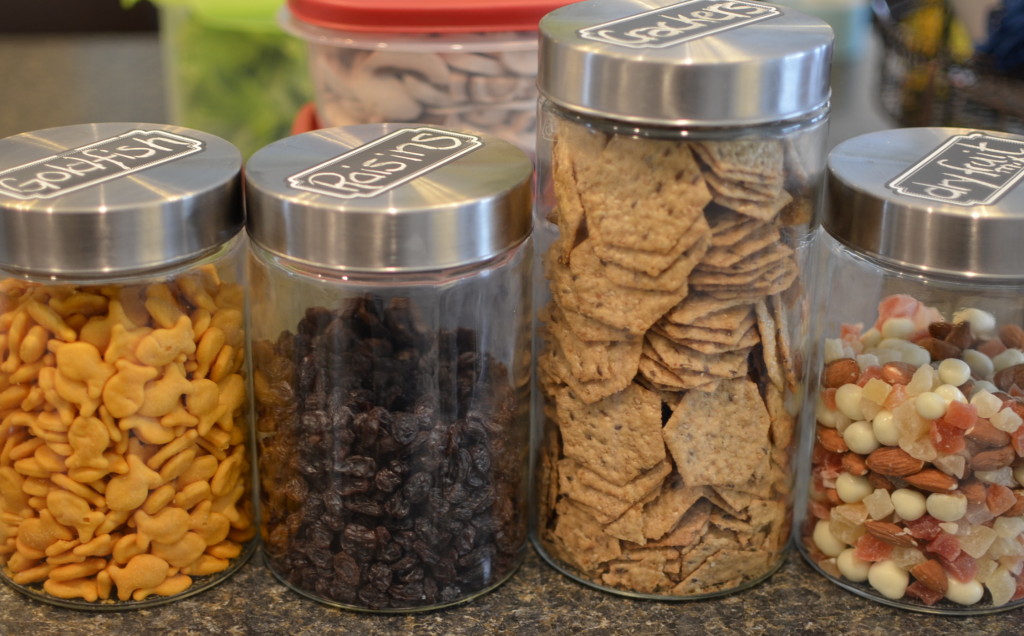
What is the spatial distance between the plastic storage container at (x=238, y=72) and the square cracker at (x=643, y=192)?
2.33 feet

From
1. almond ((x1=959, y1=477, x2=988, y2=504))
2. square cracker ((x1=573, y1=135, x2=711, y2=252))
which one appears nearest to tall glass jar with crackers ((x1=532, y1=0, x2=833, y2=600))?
square cracker ((x1=573, y1=135, x2=711, y2=252))

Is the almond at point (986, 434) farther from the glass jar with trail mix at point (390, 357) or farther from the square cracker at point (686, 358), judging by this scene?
the glass jar with trail mix at point (390, 357)

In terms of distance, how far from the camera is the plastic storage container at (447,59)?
3.27ft

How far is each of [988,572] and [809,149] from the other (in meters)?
0.30

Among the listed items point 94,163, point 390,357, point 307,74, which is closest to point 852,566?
→ point 390,357

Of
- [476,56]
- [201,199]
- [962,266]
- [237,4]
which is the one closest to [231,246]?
[201,199]

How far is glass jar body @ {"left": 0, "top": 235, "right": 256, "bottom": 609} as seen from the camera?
70cm

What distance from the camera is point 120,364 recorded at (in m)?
0.70

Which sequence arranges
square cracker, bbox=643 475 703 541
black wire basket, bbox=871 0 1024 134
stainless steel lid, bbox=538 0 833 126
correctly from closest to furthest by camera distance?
stainless steel lid, bbox=538 0 833 126
square cracker, bbox=643 475 703 541
black wire basket, bbox=871 0 1024 134

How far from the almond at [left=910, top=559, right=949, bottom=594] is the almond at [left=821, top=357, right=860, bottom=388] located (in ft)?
0.41

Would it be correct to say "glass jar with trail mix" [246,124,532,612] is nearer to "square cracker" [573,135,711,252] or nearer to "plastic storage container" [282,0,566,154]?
"square cracker" [573,135,711,252]

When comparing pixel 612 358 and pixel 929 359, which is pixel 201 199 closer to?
pixel 612 358

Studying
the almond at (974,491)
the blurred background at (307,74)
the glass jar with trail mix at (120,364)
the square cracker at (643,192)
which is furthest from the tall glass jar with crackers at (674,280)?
the blurred background at (307,74)

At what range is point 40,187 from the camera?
0.70m
